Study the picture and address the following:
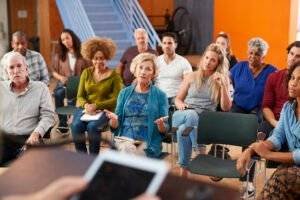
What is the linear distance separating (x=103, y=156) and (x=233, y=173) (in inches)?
96.2

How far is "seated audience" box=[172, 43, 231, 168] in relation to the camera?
369 cm

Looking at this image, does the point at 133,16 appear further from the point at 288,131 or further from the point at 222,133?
the point at 288,131

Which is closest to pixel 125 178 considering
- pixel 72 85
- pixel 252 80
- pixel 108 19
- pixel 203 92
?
pixel 203 92

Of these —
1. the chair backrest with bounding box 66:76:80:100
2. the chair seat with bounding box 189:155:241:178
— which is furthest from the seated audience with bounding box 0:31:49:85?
the chair seat with bounding box 189:155:241:178

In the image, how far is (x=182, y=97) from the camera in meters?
3.91

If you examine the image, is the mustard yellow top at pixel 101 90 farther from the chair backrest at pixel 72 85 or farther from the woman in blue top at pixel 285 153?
the woman in blue top at pixel 285 153

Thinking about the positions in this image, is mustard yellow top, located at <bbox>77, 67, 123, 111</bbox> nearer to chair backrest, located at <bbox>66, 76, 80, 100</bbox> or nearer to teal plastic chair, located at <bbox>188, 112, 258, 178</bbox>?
chair backrest, located at <bbox>66, 76, 80, 100</bbox>

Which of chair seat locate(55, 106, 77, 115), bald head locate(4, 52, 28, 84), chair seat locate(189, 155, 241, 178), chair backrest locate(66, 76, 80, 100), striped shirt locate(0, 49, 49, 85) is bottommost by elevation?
chair seat locate(189, 155, 241, 178)

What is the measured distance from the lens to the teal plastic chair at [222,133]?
9.98 ft

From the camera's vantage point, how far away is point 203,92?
3.81 metres

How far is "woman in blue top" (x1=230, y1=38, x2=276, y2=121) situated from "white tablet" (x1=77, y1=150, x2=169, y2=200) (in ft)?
11.8

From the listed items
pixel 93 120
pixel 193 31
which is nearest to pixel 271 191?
pixel 93 120

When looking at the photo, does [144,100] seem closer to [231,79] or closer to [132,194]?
[231,79]

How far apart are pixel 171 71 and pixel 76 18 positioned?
386 centimetres
